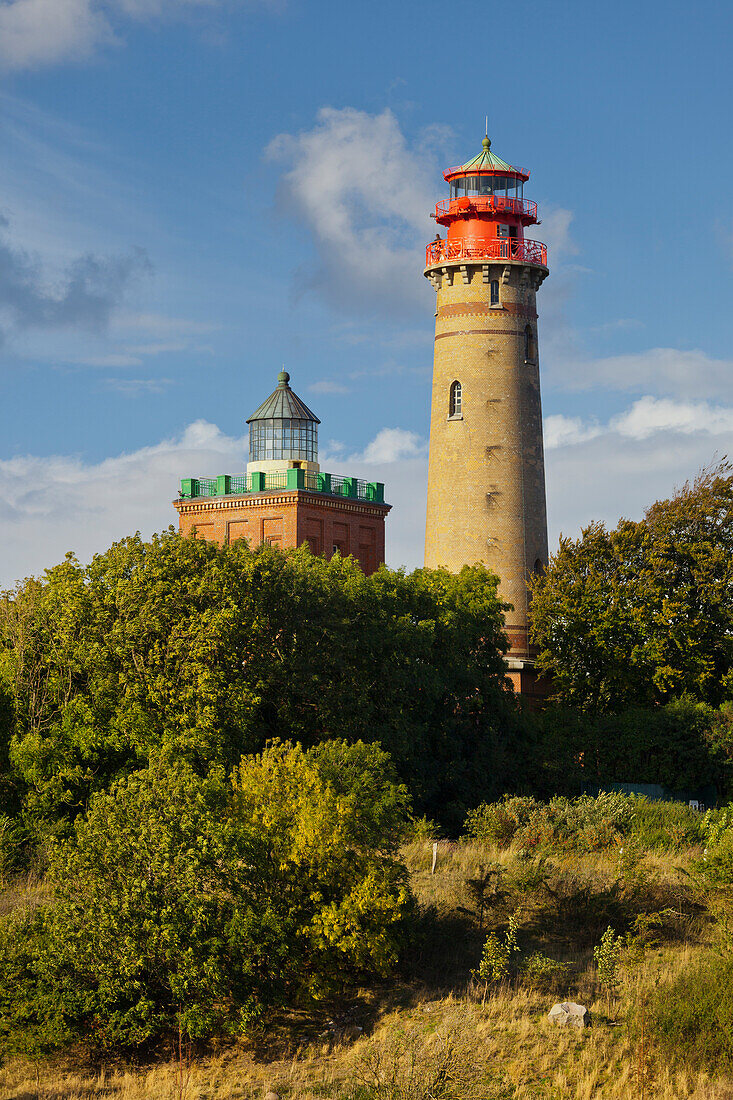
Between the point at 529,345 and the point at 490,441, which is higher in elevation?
the point at 529,345

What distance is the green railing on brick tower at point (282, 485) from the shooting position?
52188 millimetres

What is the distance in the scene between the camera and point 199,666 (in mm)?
27172

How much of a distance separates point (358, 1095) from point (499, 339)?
112 feet

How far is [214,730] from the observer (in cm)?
2658

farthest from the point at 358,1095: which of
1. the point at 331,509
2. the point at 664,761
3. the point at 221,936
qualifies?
the point at 331,509

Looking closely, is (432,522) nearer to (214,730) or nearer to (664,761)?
(664,761)

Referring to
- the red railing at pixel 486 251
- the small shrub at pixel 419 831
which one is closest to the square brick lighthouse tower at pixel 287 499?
the red railing at pixel 486 251

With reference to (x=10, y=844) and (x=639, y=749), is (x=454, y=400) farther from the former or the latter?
(x=10, y=844)

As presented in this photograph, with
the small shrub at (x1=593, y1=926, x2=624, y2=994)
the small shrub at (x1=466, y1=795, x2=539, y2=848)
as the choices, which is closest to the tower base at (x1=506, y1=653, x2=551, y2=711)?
the small shrub at (x1=466, y1=795, x2=539, y2=848)

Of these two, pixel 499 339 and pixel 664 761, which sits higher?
pixel 499 339

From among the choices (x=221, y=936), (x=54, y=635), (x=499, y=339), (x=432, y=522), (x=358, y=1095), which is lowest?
(x=358, y=1095)

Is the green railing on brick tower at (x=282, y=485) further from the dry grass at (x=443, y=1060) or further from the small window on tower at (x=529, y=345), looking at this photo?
the dry grass at (x=443, y=1060)

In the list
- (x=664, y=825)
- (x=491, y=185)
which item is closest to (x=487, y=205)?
(x=491, y=185)

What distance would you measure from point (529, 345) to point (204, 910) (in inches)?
1266
